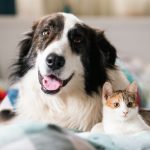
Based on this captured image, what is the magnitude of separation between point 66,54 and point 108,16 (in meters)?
1.96

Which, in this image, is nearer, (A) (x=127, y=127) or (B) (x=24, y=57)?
(A) (x=127, y=127)

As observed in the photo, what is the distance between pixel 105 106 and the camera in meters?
1.06

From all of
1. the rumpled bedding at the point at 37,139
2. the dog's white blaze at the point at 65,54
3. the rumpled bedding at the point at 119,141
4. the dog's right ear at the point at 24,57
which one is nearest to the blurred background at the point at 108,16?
the dog's right ear at the point at 24,57

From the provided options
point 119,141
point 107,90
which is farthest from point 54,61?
point 119,141

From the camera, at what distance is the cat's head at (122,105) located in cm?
100

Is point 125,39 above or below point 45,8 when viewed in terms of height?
below

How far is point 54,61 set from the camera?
107 centimetres

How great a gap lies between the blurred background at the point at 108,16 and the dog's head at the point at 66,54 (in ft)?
5.68

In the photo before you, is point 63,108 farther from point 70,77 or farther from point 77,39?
point 77,39

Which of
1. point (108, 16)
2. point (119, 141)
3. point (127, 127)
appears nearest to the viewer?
point (119, 141)

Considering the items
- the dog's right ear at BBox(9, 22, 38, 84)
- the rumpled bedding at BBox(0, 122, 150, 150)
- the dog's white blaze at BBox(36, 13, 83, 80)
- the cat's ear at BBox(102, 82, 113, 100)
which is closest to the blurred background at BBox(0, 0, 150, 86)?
the dog's right ear at BBox(9, 22, 38, 84)

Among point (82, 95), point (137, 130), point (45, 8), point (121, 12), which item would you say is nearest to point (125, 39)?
point (121, 12)

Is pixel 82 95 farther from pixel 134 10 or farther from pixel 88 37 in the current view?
pixel 134 10

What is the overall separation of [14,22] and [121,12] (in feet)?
2.57
